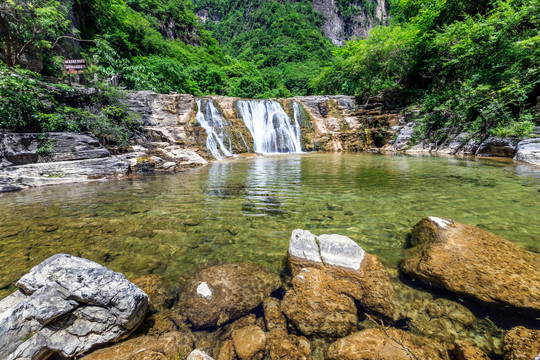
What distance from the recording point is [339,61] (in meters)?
24.3

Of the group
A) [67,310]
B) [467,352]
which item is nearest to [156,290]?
[67,310]

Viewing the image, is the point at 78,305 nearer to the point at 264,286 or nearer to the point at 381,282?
the point at 264,286

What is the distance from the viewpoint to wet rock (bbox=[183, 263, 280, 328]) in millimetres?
1730

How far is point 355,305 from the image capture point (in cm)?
177

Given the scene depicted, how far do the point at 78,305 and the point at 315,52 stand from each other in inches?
2255

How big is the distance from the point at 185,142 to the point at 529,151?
53.7 feet

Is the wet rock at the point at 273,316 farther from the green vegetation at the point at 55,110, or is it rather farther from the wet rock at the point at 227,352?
the green vegetation at the point at 55,110

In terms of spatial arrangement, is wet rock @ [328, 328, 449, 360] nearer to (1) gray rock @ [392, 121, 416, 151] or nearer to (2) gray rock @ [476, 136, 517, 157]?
(2) gray rock @ [476, 136, 517, 157]

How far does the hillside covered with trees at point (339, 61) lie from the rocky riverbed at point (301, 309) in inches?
383

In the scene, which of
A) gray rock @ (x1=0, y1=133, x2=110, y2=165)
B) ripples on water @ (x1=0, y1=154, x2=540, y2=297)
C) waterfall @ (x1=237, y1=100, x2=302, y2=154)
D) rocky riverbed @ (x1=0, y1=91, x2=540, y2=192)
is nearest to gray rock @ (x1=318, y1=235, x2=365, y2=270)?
ripples on water @ (x1=0, y1=154, x2=540, y2=297)

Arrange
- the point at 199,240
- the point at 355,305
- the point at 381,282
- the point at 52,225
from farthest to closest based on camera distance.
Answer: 1. the point at 52,225
2. the point at 199,240
3. the point at 381,282
4. the point at 355,305

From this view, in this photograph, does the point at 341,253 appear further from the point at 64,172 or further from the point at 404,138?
the point at 404,138

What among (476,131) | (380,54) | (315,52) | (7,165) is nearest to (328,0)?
(315,52)

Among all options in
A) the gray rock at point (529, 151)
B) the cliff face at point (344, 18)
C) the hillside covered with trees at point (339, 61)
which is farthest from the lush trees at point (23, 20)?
the cliff face at point (344, 18)
